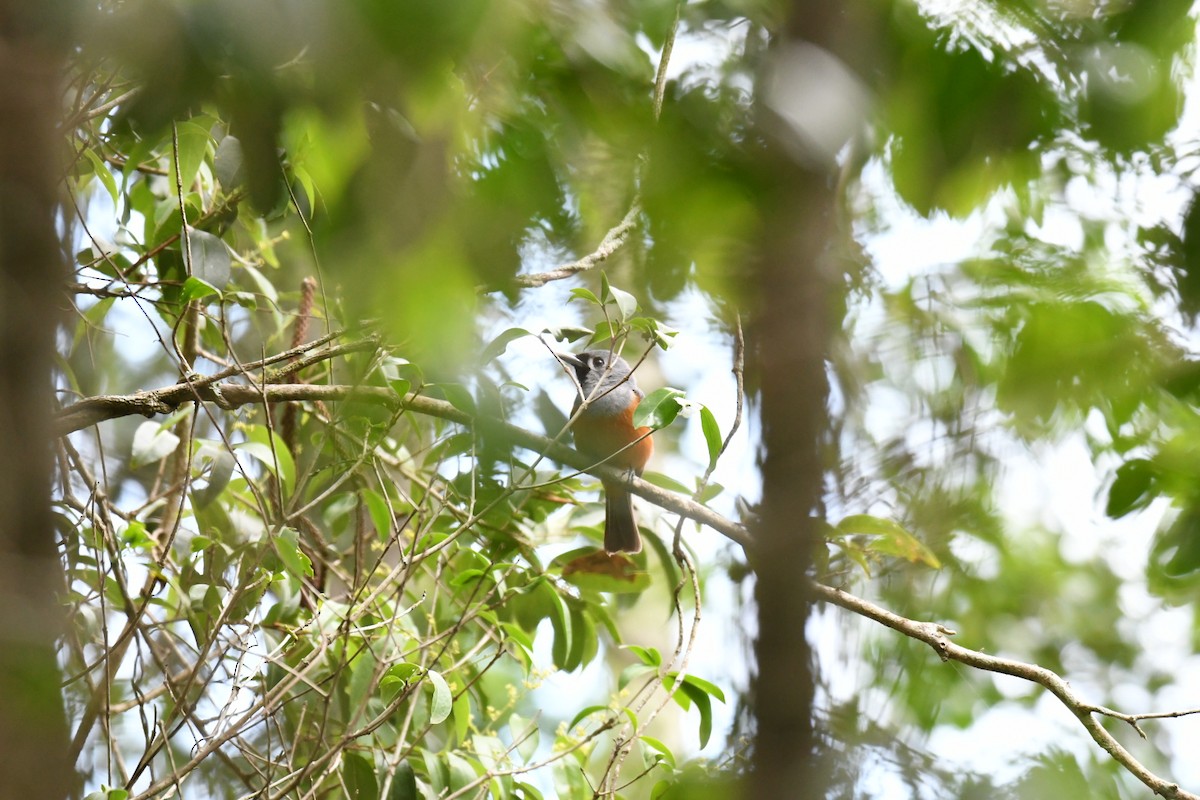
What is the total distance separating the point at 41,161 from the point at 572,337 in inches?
100

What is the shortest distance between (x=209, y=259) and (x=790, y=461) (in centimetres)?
254

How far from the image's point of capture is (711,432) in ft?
10.0

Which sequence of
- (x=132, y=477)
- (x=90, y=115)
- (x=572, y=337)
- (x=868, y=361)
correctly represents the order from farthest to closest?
1. (x=132, y=477)
2. (x=572, y=337)
3. (x=90, y=115)
4. (x=868, y=361)

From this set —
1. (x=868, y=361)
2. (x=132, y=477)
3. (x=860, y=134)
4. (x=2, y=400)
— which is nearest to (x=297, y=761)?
(x=132, y=477)

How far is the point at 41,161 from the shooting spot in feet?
2.99

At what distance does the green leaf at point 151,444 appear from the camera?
345 cm

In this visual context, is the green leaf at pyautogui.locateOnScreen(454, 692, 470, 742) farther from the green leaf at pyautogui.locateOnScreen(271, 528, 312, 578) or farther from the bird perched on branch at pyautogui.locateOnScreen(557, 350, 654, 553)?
the bird perched on branch at pyautogui.locateOnScreen(557, 350, 654, 553)

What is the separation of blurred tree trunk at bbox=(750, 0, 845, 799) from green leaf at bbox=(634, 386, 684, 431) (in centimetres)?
194

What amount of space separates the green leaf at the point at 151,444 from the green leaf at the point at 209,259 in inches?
30.6

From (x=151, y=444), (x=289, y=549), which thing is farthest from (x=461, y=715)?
(x=151, y=444)

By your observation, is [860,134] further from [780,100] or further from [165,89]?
[165,89]

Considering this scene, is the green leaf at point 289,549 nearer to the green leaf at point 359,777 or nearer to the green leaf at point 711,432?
the green leaf at point 359,777

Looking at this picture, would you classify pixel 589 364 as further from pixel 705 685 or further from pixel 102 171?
pixel 102 171

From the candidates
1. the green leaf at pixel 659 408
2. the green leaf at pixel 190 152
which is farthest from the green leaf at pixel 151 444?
the green leaf at pixel 659 408
